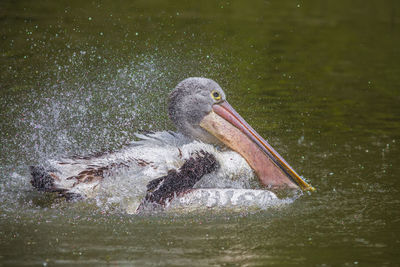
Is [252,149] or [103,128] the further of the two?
[103,128]

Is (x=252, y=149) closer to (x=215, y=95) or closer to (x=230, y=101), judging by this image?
(x=215, y=95)

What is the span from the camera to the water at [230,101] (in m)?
4.55

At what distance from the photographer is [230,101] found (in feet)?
26.4

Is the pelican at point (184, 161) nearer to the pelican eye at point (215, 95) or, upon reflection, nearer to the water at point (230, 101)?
the pelican eye at point (215, 95)

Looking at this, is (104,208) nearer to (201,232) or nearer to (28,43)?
(201,232)

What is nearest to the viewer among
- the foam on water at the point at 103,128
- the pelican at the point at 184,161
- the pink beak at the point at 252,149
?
the pelican at the point at 184,161

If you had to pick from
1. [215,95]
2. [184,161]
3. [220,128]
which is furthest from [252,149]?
[184,161]

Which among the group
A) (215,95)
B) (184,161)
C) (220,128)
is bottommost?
(184,161)

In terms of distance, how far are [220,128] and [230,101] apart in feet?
7.85

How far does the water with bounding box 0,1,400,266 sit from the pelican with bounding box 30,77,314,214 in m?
0.22

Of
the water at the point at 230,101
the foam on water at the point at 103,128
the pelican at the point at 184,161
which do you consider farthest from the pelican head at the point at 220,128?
the water at the point at 230,101

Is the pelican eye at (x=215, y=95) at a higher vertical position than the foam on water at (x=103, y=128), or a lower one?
higher

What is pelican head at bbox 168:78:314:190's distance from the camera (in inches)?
221

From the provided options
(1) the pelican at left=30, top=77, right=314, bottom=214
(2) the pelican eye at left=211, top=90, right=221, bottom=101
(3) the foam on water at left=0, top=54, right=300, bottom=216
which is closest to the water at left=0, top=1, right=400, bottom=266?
(3) the foam on water at left=0, top=54, right=300, bottom=216
